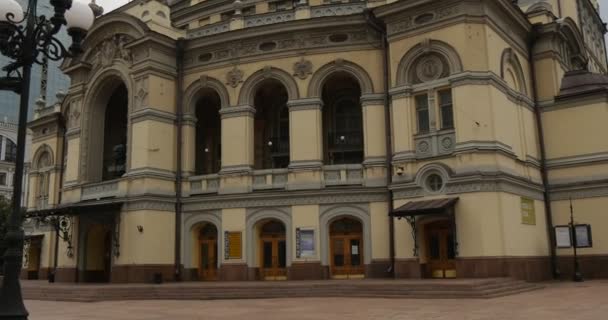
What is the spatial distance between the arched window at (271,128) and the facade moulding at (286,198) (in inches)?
105

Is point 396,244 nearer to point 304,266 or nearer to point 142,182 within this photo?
point 304,266

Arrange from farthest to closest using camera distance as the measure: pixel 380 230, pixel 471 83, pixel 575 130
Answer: pixel 575 130, pixel 380 230, pixel 471 83

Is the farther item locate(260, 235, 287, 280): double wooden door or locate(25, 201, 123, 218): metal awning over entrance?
locate(25, 201, 123, 218): metal awning over entrance

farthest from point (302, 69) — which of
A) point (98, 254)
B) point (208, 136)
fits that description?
point (98, 254)

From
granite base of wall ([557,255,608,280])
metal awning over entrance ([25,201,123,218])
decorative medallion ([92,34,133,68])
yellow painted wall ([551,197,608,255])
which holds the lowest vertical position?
granite base of wall ([557,255,608,280])

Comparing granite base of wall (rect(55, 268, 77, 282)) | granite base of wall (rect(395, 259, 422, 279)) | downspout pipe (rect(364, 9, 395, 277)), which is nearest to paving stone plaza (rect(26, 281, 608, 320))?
granite base of wall (rect(395, 259, 422, 279))

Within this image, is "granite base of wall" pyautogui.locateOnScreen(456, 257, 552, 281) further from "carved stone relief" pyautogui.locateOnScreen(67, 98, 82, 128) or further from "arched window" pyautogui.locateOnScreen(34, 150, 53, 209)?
"arched window" pyautogui.locateOnScreen(34, 150, 53, 209)

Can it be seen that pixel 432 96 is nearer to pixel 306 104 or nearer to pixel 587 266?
pixel 306 104

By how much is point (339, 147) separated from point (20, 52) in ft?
62.6

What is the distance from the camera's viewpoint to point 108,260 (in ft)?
102

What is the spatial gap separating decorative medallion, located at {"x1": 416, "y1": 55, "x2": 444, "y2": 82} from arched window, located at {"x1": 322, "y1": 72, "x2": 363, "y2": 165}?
155 inches

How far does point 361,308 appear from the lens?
17.0m

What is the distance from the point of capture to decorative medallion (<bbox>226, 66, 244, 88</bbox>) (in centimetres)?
2873

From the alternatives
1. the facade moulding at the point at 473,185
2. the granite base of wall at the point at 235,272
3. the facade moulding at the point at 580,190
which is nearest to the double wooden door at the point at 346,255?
the facade moulding at the point at 473,185
